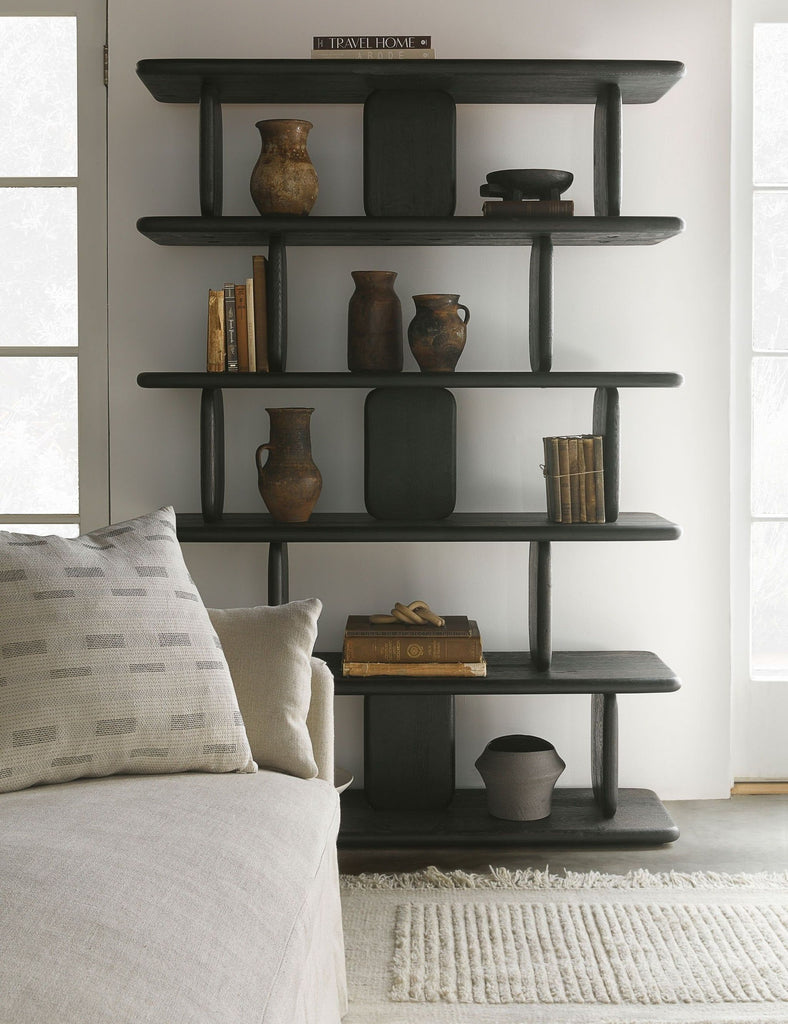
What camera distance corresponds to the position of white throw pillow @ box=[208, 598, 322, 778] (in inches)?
69.1

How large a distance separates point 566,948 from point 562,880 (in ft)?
1.06

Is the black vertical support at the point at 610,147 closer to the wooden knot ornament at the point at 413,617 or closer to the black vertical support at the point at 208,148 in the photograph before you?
the black vertical support at the point at 208,148

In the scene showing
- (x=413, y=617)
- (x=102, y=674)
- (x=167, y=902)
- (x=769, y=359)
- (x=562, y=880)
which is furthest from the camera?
(x=769, y=359)

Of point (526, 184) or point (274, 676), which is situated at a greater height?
point (526, 184)

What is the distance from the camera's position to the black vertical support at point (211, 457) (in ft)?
8.63

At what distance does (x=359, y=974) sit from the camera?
6.41 feet

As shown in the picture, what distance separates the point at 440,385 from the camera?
2.53 m

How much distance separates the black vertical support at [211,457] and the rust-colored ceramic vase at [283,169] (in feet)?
1.60

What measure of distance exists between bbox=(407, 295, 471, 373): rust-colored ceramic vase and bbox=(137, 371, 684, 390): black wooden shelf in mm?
85

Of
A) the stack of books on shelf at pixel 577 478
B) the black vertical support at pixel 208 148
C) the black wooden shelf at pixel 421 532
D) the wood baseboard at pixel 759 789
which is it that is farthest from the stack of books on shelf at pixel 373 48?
the wood baseboard at pixel 759 789

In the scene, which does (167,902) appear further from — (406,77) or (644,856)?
(406,77)

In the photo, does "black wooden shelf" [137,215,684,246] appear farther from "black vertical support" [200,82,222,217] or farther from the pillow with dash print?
the pillow with dash print

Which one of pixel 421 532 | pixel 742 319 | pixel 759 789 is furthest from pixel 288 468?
pixel 759 789


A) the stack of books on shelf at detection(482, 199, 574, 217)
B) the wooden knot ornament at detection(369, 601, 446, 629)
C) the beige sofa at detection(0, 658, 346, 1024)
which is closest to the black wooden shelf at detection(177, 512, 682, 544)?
the wooden knot ornament at detection(369, 601, 446, 629)
